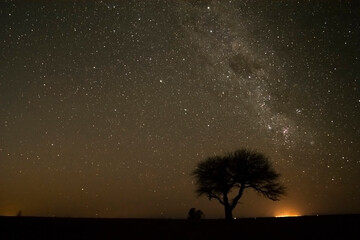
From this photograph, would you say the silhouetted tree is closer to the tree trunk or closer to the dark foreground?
the tree trunk

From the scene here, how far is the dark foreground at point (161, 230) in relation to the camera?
25.4 ft

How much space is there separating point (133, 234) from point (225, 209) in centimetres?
2465

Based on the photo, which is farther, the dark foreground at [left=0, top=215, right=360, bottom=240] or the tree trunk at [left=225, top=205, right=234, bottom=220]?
the tree trunk at [left=225, top=205, right=234, bottom=220]

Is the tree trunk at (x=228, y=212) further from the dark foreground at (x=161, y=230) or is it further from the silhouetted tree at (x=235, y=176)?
the dark foreground at (x=161, y=230)

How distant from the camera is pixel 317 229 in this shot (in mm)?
8750

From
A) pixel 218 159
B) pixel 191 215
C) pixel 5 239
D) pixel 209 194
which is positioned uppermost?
pixel 218 159

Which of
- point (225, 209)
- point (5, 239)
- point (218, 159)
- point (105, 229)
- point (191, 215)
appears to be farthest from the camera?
point (218, 159)

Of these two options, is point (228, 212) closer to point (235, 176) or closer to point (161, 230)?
point (235, 176)

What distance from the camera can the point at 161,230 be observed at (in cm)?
879

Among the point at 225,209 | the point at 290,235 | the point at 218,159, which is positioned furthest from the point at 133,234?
the point at 218,159

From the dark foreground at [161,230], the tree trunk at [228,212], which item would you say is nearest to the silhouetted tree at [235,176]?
the tree trunk at [228,212]

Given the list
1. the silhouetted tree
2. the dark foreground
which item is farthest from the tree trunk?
the dark foreground

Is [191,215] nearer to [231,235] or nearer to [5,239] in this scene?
[231,235]

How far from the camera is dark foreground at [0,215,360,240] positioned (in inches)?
305
